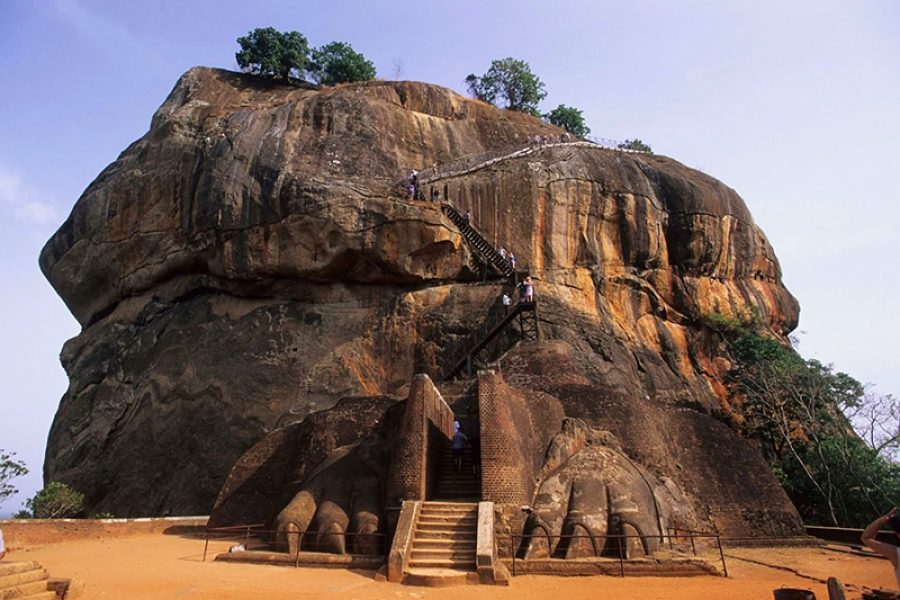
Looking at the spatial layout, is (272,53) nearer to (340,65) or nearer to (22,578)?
(340,65)

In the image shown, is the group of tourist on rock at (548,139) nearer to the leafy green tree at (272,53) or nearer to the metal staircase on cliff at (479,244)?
the metal staircase on cliff at (479,244)

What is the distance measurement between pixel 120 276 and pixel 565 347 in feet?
72.6

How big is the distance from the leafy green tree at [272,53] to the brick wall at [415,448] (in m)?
33.6

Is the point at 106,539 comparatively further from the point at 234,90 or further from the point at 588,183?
the point at 234,90

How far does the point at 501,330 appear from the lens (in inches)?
1027

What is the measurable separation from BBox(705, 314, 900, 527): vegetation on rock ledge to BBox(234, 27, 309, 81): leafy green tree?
30.6 metres

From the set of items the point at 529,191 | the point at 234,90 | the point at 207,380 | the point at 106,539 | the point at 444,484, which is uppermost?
the point at 234,90

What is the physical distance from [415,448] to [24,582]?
262 inches

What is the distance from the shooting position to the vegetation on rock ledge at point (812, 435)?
69.9 feet

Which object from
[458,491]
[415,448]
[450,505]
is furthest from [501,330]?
[450,505]

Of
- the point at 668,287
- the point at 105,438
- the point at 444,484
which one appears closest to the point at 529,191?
the point at 668,287

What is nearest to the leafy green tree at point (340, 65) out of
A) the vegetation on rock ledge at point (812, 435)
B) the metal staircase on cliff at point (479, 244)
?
the metal staircase on cliff at point (479, 244)

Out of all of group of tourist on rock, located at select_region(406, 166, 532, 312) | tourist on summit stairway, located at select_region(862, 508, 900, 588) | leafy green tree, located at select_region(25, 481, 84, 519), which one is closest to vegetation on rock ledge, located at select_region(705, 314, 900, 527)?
group of tourist on rock, located at select_region(406, 166, 532, 312)

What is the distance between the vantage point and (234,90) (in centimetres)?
3912
